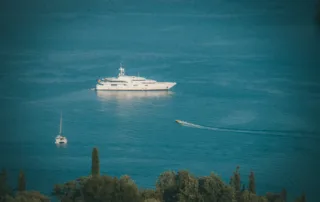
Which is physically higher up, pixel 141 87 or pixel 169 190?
pixel 141 87

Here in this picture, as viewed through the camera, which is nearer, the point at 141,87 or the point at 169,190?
the point at 169,190

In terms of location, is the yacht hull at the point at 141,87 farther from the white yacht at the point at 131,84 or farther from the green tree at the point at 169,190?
the green tree at the point at 169,190

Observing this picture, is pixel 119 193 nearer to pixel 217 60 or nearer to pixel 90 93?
pixel 90 93

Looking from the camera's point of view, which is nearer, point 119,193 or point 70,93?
point 119,193

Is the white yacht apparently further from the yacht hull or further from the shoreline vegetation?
the shoreline vegetation

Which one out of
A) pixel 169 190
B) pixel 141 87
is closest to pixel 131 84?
pixel 141 87

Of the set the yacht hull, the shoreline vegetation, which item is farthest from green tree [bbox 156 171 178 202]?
the yacht hull

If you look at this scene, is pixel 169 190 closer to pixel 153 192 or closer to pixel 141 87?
pixel 153 192

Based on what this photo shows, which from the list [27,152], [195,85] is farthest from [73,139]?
[195,85]
